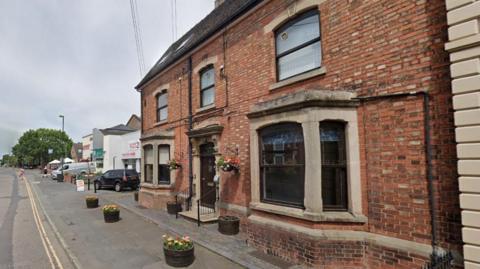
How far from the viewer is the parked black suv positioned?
22.7 m

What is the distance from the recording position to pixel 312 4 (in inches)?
280

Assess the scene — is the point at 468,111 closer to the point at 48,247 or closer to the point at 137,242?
the point at 137,242

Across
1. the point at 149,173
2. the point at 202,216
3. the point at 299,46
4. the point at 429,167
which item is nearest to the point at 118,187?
the point at 149,173

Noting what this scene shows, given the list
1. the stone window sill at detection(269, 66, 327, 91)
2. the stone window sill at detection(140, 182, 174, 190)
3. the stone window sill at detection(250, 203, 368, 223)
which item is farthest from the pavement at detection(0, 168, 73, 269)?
the stone window sill at detection(269, 66, 327, 91)

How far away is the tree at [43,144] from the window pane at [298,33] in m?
88.7

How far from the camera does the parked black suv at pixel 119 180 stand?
22672 mm

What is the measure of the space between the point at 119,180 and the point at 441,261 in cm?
2206

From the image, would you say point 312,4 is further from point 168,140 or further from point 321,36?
point 168,140

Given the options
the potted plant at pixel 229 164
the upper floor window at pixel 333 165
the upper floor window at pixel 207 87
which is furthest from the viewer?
the upper floor window at pixel 207 87

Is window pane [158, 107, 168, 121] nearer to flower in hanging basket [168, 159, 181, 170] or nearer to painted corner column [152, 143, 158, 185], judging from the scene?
painted corner column [152, 143, 158, 185]

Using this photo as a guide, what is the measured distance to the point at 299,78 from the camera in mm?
7305

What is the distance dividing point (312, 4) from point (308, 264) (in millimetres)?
5846

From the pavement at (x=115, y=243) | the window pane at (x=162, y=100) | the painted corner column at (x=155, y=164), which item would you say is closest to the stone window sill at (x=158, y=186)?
the painted corner column at (x=155, y=164)

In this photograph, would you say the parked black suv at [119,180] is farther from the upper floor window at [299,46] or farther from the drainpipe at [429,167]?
the drainpipe at [429,167]
